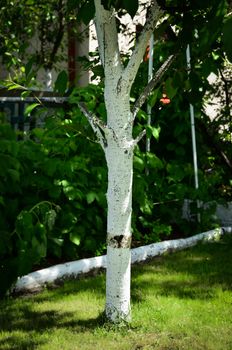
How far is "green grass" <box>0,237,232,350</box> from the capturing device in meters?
3.67

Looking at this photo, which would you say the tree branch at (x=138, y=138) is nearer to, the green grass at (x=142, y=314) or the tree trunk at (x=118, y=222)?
the tree trunk at (x=118, y=222)

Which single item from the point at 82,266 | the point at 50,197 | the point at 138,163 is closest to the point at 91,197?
the point at 50,197

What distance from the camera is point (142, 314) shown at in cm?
412

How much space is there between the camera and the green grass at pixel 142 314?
3.67m

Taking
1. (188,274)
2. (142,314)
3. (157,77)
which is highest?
(157,77)

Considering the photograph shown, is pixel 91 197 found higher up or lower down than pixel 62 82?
lower down

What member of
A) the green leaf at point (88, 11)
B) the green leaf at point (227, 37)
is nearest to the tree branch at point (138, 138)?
the green leaf at point (88, 11)

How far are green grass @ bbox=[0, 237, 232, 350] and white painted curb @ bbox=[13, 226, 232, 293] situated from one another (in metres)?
0.12

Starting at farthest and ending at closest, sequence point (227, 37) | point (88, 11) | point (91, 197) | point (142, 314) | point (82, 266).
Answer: point (91, 197) → point (82, 266) → point (142, 314) → point (88, 11) → point (227, 37)

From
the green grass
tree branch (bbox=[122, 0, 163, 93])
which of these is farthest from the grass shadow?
tree branch (bbox=[122, 0, 163, 93])

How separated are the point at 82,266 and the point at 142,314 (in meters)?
1.14

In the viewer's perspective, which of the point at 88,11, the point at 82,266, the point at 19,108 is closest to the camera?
the point at 88,11

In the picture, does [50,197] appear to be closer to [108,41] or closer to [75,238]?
[75,238]

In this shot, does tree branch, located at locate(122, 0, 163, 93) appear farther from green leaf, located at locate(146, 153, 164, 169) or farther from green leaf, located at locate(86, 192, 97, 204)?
green leaf, located at locate(146, 153, 164, 169)
